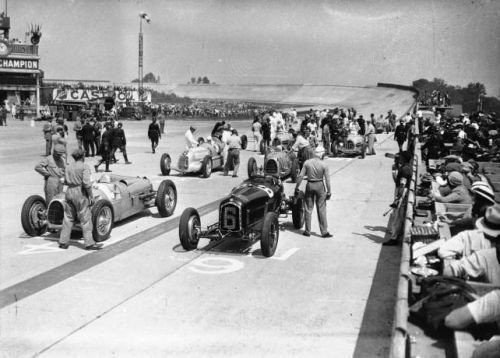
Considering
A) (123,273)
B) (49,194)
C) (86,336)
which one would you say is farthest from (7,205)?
(86,336)

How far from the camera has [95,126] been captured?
76.7 ft

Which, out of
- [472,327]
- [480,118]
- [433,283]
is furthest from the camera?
[480,118]

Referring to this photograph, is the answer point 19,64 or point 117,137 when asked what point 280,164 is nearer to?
point 117,137

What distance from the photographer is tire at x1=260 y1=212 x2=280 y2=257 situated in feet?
30.3

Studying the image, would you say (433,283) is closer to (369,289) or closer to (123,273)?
(369,289)

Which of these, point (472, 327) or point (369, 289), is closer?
point (472, 327)

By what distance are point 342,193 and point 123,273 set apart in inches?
340

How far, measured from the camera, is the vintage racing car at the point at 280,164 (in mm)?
16969

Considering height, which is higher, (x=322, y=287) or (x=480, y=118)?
(x=480, y=118)

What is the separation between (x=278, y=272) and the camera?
867 centimetres

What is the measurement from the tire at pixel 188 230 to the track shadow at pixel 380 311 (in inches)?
125

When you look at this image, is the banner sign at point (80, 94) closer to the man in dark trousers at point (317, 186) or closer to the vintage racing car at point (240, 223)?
the man in dark trousers at point (317, 186)

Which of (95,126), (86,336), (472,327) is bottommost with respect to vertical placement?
(86,336)

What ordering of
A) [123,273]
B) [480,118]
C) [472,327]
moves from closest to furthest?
[472,327] → [123,273] → [480,118]
